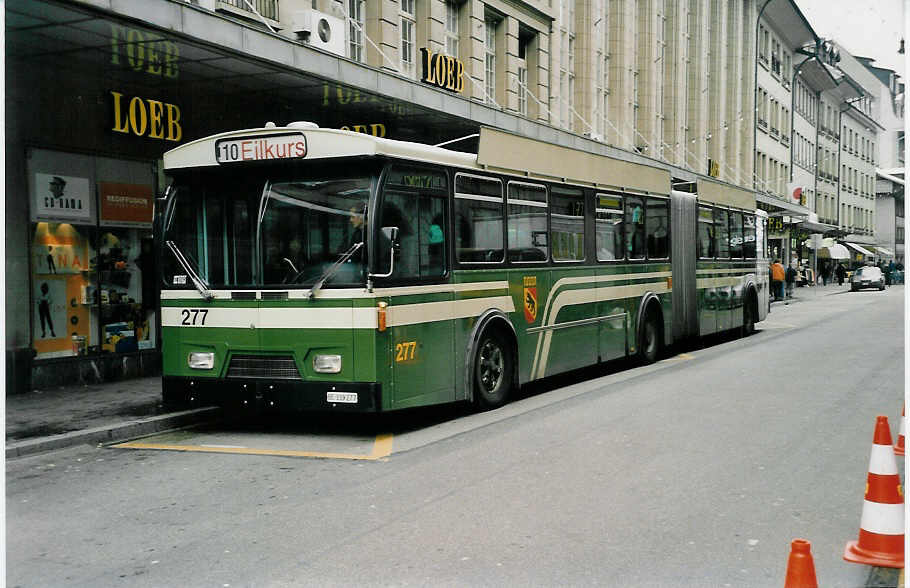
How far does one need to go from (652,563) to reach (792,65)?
67676 mm

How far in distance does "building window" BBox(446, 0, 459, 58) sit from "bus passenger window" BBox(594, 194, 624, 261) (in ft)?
34.3

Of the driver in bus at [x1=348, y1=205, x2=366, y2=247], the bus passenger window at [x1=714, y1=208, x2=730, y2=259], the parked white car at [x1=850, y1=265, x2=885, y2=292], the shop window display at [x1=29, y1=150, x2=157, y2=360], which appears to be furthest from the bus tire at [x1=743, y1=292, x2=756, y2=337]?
the parked white car at [x1=850, y1=265, x2=885, y2=292]

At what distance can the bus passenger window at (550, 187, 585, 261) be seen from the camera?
41.2 feet

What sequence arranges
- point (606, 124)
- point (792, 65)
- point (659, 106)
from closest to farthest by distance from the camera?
point (606, 124)
point (659, 106)
point (792, 65)

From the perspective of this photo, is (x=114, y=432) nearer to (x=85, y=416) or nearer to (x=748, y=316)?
(x=85, y=416)

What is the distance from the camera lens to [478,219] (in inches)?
420

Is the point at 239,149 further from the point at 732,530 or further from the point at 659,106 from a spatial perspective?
the point at 659,106

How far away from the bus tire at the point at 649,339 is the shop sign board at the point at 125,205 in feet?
26.0

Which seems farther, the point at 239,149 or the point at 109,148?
the point at 109,148

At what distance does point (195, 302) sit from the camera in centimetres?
969

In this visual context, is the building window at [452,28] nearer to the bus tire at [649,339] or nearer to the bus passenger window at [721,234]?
the bus passenger window at [721,234]

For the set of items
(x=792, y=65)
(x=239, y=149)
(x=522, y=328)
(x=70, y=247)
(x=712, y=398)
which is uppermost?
(x=792, y=65)

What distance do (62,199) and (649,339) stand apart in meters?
9.25

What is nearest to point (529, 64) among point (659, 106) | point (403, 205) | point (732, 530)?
point (659, 106)
